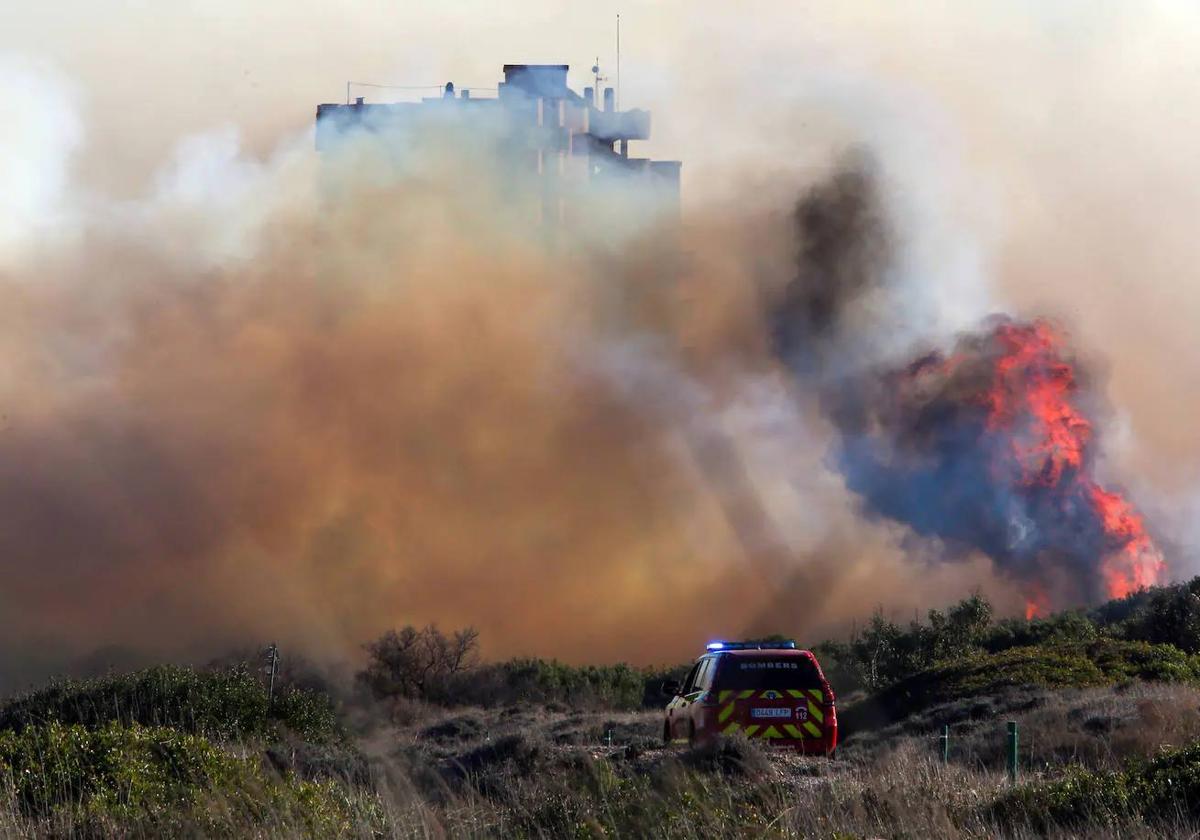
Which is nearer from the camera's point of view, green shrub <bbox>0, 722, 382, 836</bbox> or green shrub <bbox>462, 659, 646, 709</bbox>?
green shrub <bbox>0, 722, 382, 836</bbox>

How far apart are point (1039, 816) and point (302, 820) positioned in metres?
7.01

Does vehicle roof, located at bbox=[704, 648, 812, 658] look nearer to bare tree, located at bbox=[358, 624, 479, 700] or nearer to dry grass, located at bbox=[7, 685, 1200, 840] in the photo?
dry grass, located at bbox=[7, 685, 1200, 840]

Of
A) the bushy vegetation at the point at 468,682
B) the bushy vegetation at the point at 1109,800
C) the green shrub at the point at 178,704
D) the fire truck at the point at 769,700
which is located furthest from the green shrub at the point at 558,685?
the bushy vegetation at the point at 1109,800

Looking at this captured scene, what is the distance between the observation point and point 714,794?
1653cm

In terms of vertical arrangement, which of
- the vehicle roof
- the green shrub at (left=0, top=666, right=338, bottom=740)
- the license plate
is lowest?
the green shrub at (left=0, top=666, right=338, bottom=740)

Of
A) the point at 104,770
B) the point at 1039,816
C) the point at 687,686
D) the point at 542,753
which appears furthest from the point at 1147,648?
the point at 104,770

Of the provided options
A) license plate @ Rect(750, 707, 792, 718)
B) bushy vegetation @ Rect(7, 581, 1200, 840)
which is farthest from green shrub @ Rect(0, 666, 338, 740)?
license plate @ Rect(750, 707, 792, 718)

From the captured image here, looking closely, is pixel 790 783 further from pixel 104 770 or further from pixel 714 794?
pixel 104 770

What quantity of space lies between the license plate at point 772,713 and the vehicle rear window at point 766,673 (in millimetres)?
327

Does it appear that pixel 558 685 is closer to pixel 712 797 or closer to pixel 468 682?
pixel 468 682

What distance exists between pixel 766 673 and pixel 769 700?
402 millimetres

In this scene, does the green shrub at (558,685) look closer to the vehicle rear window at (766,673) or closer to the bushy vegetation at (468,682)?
the bushy vegetation at (468,682)

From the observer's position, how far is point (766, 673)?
23.9 metres

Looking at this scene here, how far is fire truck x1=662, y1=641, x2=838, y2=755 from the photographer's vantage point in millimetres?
23719
